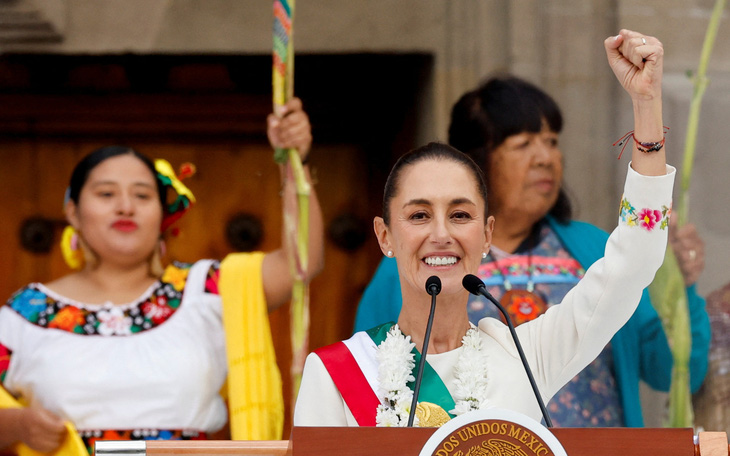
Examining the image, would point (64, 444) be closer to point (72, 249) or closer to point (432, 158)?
point (72, 249)

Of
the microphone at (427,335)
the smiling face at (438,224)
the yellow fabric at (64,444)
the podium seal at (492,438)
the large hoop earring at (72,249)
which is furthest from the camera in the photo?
the large hoop earring at (72,249)

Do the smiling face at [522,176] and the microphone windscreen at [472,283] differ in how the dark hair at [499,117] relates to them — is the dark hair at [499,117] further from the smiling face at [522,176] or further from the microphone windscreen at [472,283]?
the microphone windscreen at [472,283]

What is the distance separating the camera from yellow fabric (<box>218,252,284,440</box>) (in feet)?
10.7

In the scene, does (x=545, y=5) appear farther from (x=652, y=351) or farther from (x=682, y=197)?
(x=652, y=351)

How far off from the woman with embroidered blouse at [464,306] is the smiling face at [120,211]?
4.55 ft

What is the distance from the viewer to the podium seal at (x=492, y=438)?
1.68m

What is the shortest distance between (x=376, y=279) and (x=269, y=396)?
436 mm

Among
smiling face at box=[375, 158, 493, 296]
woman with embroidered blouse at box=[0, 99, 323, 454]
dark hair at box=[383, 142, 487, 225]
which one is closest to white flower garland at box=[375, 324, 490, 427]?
smiling face at box=[375, 158, 493, 296]

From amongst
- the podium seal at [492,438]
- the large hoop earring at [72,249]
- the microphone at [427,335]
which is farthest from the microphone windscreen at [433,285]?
the large hoop earring at [72,249]

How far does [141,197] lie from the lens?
3422 millimetres

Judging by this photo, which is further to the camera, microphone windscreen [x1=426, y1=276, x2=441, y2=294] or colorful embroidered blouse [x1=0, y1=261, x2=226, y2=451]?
colorful embroidered blouse [x1=0, y1=261, x2=226, y2=451]

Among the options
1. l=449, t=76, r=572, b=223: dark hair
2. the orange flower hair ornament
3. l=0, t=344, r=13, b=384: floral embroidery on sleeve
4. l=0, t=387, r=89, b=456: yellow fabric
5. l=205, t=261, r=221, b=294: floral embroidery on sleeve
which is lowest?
l=0, t=387, r=89, b=456: yellow fabric

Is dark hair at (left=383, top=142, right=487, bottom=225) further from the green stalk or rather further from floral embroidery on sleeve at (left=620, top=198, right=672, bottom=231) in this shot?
the green stalk

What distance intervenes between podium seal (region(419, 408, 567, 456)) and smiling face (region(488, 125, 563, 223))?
179cm
